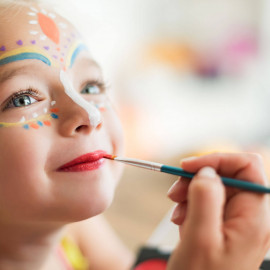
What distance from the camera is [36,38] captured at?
0.49 meters

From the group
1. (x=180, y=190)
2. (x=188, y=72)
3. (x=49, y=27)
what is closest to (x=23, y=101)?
(x=49, y=27)

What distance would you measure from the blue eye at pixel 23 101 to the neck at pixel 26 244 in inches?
7.8

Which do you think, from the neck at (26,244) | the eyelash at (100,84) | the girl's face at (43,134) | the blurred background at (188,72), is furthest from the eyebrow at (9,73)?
the blurred background at (188,72)

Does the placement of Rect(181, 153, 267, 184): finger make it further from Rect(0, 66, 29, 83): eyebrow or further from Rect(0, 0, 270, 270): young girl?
Rect(0, 66, 29, 83): eyebrow

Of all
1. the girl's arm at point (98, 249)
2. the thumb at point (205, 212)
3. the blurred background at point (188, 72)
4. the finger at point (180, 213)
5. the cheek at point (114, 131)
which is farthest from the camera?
the blurred background at point (188, 72)

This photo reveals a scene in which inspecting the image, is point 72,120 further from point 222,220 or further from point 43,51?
point 222,220

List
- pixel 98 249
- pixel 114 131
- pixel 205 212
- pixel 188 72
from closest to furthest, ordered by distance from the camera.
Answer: pixel 205 212, pixel 114 131, pixel 98 249, pixel 188 72

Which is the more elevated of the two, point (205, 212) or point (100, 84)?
point (100, 84)

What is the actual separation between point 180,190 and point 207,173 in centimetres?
7

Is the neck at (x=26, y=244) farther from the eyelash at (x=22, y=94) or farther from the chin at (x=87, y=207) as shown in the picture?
the eyelash at (x=22, y=94)

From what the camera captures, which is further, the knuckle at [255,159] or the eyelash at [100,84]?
the eyelash at [100,84]

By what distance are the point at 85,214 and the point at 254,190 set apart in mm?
241

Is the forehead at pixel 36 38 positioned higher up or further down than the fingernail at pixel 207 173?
higher up

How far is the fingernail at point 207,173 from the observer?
1.17 ft
